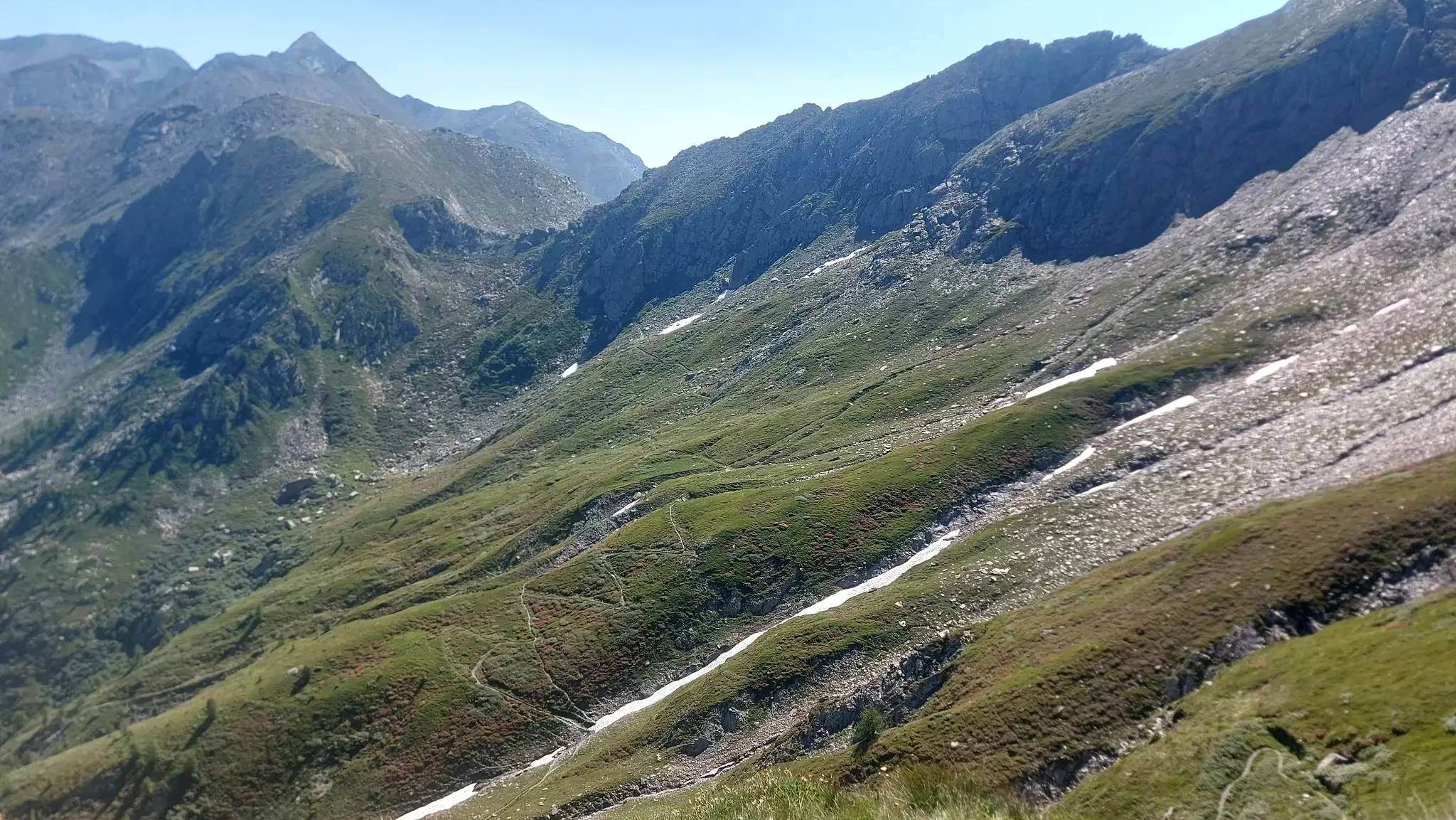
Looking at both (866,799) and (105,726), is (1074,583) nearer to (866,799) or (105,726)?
(866,799)

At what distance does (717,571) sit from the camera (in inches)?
3794

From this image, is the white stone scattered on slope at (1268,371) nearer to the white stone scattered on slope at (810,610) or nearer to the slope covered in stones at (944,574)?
the slope covered in stones at (944,574)

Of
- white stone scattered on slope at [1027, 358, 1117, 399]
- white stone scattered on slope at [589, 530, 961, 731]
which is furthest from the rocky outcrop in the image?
white stone scattered on slope at [589, 530, 961, 731]

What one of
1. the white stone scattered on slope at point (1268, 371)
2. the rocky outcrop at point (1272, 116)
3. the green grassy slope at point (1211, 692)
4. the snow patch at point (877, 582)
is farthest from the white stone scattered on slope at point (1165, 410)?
the rocky outcrop at point (1272, 116)

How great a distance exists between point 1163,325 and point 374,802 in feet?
473

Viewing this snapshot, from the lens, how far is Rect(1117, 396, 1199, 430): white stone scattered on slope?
102 meters

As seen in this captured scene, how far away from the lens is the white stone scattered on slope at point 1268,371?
98.6 m

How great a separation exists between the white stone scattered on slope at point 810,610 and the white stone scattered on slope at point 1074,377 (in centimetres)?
4641

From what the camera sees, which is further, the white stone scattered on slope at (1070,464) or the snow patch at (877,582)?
the white stone scattered on slope at (1070,464)

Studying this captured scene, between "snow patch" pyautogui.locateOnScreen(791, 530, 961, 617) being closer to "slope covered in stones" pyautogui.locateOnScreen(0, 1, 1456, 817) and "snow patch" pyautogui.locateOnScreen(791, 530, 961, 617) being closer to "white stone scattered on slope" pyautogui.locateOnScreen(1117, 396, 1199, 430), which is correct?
"slope covered in stones" pyautogui.locateOnScreen(0, 1, 1456, 817)

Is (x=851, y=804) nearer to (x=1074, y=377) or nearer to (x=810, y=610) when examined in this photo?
(x=810, y=610)

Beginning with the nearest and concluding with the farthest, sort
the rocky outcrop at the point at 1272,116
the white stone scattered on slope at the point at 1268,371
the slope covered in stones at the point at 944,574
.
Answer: the slope covered in stones at the point at 944,574 → the white stone scattered on slope at the point at 1268,371 → the rocky outcrop at the point at 1272,116

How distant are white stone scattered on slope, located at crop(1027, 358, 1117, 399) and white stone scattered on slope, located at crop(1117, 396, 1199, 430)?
60.9 ft

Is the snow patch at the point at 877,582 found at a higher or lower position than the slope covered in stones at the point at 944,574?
lower
